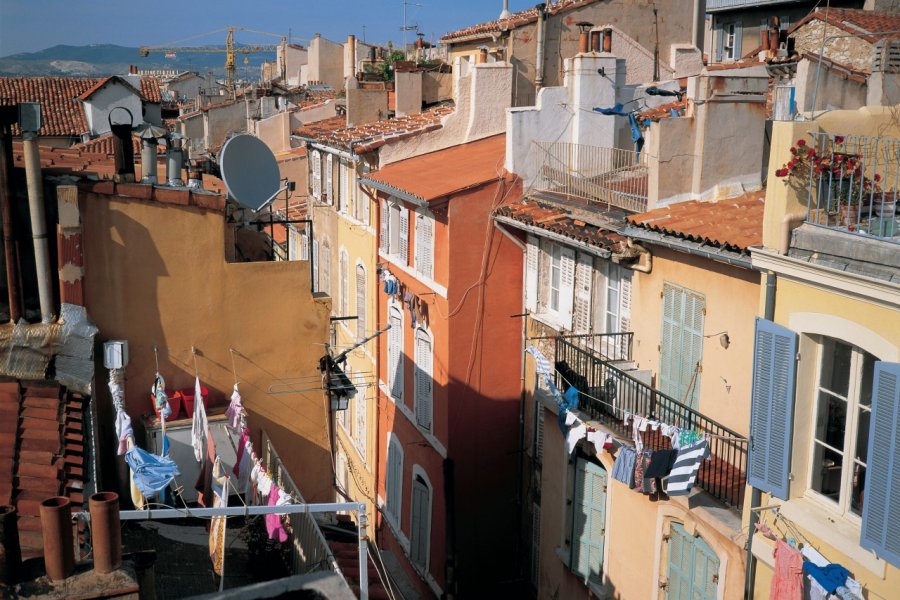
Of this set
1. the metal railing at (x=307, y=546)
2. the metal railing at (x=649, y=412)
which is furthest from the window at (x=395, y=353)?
the metal railing at (x=307, y=546)

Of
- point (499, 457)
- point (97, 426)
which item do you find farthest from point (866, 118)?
point (499, 457)

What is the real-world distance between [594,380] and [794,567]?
5.72 m

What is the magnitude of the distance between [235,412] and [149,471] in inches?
99.9

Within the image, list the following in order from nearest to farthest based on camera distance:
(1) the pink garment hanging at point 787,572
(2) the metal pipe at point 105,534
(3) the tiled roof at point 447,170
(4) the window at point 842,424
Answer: (2) the metal pipe at point 105,534, (4) the window at point 842,424, (1) the pink garment hanging at point 787,572, (3) the tiled roof at point 447,170

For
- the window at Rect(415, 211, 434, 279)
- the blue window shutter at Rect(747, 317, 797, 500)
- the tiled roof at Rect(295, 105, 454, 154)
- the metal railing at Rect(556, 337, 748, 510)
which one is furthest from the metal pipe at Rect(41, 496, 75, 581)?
the tiled roof at Rect(295, 105, 454, 154)

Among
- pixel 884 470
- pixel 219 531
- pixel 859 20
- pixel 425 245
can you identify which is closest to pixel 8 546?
pixel 219 531

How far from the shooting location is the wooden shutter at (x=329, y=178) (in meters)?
30.4

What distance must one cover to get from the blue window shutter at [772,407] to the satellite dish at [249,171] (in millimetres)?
8483

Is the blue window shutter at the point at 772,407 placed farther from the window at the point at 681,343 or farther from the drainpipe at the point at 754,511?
the window at the point at 681,343

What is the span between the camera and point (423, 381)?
2259 cm

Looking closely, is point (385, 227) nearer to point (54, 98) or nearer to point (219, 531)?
point (219, 531)

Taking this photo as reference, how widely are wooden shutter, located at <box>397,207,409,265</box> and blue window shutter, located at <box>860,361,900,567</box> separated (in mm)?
15477

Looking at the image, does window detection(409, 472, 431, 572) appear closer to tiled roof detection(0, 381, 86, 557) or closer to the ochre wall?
the ochre wall

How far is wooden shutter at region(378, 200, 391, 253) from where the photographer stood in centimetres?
2514
